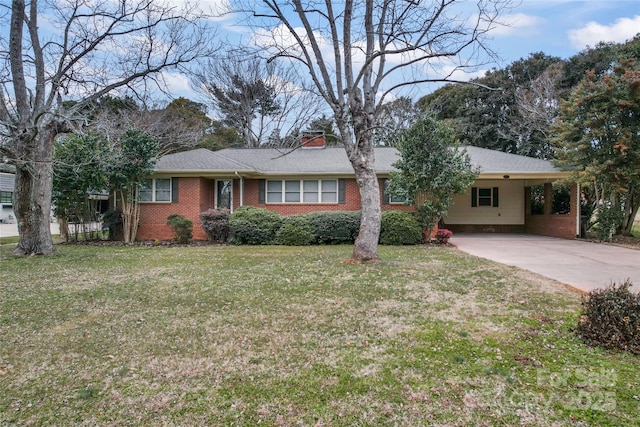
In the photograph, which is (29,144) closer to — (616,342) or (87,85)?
(87,85)

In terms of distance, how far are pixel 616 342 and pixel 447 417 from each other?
2.19 m

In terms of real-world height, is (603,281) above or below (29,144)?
below

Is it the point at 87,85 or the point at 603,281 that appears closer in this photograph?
the point at 603,281

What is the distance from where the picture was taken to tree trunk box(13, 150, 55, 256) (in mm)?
9609

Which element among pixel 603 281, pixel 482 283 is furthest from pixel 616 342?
pixel 603 281

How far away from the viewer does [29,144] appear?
30.3 feet

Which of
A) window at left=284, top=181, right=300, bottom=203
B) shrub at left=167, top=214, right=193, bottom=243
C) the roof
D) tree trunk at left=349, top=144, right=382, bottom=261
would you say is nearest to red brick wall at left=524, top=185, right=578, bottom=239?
the roof

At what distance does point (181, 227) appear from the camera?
12867 mm

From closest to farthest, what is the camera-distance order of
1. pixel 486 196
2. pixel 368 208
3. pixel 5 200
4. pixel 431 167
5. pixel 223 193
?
pixel 368 208 < pixel 431 167 < pixel 223 193 < pixel 486 196 < pixel 5 200

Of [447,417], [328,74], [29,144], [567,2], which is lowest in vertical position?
[447,417]

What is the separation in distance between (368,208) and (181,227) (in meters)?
7.46

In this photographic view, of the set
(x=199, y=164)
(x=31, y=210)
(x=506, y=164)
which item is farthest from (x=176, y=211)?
(x=506, y=164)

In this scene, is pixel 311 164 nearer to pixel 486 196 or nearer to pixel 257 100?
pixel 486 196

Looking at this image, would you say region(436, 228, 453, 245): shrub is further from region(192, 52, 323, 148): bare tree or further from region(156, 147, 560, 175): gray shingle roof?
region(192, 52, 323, 148): bare tree
